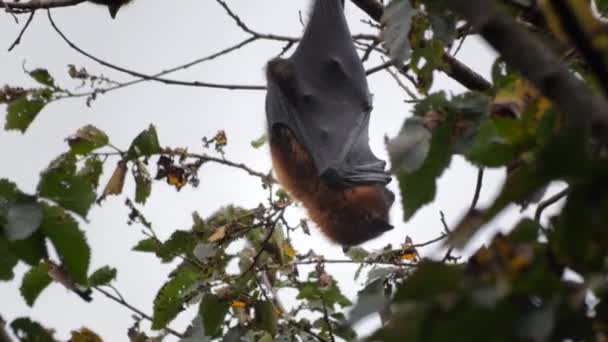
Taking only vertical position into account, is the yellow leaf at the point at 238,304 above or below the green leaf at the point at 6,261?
above

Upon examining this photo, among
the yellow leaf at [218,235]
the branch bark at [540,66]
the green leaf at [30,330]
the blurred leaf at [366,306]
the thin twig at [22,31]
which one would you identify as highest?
the thin twig at [22,31]

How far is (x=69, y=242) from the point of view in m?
2.07

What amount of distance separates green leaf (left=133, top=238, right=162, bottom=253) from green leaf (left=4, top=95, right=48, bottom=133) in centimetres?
87

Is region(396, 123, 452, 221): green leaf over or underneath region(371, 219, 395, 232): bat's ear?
underneath

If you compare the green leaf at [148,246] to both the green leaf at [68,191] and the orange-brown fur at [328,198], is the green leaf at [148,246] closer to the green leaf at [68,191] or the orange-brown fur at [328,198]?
the orange-brown fur at [328,198]

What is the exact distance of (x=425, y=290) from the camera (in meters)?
1.17

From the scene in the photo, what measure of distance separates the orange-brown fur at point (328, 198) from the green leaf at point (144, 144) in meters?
1.38

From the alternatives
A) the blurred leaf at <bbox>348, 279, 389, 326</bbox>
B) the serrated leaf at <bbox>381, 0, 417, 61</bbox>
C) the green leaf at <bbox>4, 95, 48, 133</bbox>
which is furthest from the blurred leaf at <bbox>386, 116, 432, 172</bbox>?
the green leaf at <bbox>4, 95, 48, 133</bbox>

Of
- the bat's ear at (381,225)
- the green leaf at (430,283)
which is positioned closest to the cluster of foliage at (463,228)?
the green leaf at (430,283)

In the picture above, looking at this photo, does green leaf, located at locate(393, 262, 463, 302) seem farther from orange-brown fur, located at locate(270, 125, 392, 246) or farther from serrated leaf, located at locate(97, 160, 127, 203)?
orange-brown fur, located at locate(270, 125, 392, 246)

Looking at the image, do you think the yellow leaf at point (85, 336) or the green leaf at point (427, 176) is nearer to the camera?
the green leaf at point (427, 176)

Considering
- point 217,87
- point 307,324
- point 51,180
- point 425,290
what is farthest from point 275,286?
point 425,290

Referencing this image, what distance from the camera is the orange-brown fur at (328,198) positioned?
19.6 ft

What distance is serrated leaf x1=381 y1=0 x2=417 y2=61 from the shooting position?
321 cm
